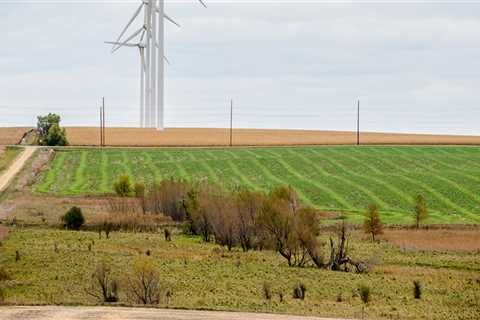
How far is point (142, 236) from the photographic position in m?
83.8

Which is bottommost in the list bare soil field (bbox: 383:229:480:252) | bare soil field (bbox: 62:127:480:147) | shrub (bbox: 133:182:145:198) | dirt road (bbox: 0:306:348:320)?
bare soil field (bbox: 383:229:480:252)

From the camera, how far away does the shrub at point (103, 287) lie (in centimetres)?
5447

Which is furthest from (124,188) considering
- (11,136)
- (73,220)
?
(11,136)

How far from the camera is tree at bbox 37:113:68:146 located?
174500mm

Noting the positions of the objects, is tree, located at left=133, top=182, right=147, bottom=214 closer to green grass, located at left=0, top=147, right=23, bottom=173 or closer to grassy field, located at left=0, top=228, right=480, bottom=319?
grassy field, located at left=0, top=228, right=480, bottom=319

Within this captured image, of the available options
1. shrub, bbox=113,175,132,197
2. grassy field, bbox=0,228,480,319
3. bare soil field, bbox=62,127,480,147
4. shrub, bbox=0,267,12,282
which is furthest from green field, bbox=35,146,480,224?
shrub, bbox=0,267,12,282

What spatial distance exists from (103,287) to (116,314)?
6.14m

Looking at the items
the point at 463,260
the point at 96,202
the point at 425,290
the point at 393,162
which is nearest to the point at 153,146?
the point at 393,162

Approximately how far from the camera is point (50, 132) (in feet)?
570

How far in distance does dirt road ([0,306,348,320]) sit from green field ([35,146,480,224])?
178ft

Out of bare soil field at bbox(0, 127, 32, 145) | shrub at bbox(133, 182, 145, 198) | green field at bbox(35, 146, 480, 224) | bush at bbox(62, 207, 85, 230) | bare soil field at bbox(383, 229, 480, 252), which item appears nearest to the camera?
bare soil field at bbox(383, 229, 480, 252)

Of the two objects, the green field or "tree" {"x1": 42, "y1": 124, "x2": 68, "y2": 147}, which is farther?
"tree" {"x1": 42, "y1": 124, "x2": 68, "y2": 147}

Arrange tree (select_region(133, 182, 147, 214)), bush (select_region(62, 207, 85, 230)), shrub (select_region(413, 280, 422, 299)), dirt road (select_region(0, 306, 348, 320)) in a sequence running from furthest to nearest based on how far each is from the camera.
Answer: tree (select_region(133, 182, 147, 214))
bush (select_region(62, 207, 85, 230))
shrub (select_region(413, 280, 422, 299))
dirt road (select_region(0, 306, 348, 320))

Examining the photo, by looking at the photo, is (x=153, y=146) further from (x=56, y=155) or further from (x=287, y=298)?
(x=287, y=298)
